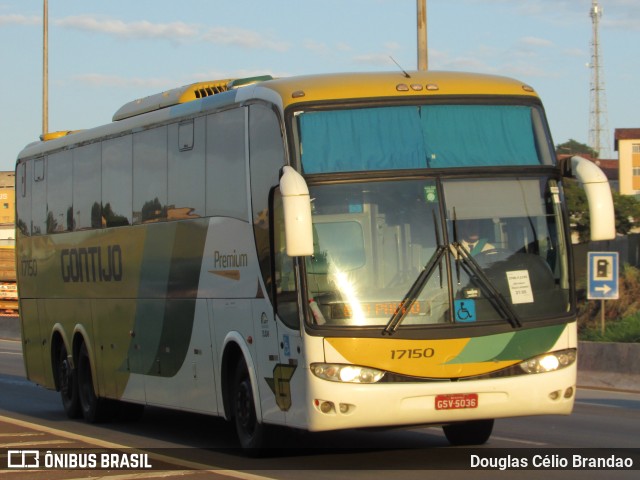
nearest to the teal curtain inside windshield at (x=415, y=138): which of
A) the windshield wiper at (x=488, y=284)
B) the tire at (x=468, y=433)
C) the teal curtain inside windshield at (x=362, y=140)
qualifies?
the teal curtain inside windshield at (x=362, y=140)

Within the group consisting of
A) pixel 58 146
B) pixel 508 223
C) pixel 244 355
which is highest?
pixel 58 146

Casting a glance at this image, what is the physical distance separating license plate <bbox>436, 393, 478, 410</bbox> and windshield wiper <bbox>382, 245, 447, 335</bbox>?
0.72 meters

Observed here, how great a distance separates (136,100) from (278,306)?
599cm

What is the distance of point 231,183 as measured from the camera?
12977mm

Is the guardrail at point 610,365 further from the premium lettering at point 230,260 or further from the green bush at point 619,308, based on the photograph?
the premium lettering at point 230,260

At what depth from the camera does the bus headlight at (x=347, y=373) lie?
1094cm

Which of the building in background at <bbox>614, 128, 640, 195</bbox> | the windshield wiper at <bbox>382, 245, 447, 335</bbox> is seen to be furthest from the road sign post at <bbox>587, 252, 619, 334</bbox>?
the building in background at <bbox>614, 128, 640, 195</bbox>

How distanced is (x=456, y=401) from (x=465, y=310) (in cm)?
77

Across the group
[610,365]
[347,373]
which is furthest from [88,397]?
[610,365]

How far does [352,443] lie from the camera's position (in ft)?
44.9

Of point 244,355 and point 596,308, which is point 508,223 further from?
point 596,308

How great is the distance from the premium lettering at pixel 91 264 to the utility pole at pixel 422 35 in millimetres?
7687

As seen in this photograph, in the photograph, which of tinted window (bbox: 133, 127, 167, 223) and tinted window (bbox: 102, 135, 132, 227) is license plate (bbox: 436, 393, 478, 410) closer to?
tinted window (bbox: 133, 127, 167, 223)

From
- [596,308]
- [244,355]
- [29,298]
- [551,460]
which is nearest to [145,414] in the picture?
[29,298]
